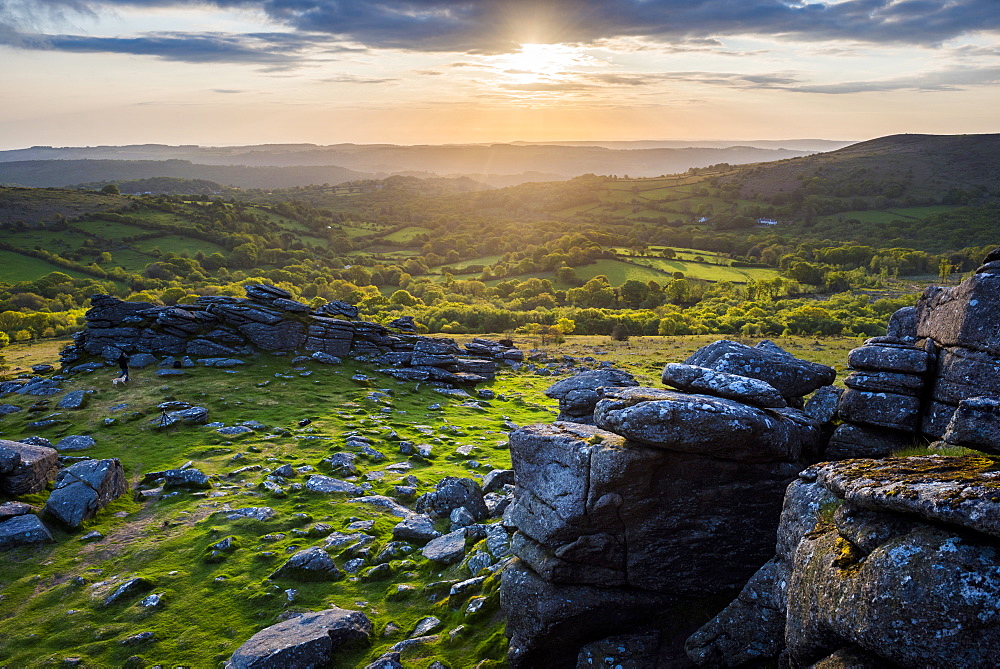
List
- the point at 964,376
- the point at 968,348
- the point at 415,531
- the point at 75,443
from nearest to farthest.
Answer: the point at 964,376
the point at 968,348
the point at 415,531
the point at 75,443

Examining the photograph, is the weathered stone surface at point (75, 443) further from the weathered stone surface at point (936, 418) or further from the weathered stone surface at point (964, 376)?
the weathered stone surface at point (964, 376)

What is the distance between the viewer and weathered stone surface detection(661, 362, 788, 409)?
512 inches

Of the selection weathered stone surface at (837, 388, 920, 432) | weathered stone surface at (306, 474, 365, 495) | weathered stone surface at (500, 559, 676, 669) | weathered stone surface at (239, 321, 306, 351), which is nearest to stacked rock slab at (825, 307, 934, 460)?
weathered stone surface at (837, 388, 920, 432)

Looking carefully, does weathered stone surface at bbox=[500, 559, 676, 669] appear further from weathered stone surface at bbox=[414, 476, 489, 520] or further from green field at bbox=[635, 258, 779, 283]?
green field at bbox=[635, 258, 779, 283]

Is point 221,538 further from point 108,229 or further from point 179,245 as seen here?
point 108,229

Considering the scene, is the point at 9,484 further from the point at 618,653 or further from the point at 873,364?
the point at 873,364

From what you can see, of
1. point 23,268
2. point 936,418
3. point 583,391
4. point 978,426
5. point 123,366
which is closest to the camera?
point 978,426

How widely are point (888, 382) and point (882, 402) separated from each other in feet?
1.60

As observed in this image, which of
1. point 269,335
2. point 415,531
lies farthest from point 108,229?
point 415,531

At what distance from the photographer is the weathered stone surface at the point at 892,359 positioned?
12.6 m

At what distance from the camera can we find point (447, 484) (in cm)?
2188

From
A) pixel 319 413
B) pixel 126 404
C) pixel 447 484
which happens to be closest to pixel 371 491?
pixel 447 484

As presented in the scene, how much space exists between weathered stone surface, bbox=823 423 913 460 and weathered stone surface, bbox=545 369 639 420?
25.5 ft

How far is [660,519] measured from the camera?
12227mm
